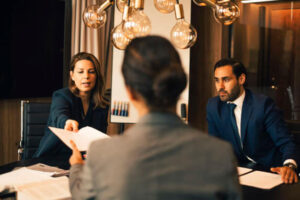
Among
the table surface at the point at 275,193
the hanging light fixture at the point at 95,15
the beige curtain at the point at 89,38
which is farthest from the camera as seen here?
the beige curtain at the point at 89,38

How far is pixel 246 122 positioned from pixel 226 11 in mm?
840

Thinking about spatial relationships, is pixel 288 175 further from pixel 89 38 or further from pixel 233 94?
pixel 89 38

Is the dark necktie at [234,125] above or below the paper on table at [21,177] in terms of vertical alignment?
above

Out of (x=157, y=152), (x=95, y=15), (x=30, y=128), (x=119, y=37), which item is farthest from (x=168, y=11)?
(x=30, y=128)

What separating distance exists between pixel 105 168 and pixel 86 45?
11.0 ft

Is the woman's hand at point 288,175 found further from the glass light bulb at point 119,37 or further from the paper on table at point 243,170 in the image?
the glass light bulb at point 119,37

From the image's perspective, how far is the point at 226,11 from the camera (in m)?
2.09

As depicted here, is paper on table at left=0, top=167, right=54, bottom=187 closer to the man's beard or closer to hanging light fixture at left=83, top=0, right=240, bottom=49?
hanging light fixture at left=83, top=0, right=240, bottom=49

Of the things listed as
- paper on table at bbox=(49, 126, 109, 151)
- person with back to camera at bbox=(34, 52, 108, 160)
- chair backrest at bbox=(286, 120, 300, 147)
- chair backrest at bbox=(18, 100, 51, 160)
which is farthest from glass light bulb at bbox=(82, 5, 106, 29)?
chair backrest at bbox=(286, 120, 300, 147)

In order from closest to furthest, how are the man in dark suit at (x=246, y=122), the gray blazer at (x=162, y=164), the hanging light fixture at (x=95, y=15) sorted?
the gray blazer at (x=162, y=164)
the hanging light fixture at (x=95, y=15)
the man in dark suit at (x=246, y=122)

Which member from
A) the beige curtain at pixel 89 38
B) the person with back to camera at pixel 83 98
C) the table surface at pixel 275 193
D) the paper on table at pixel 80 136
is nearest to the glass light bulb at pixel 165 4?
the paper on table at pixel 80 136

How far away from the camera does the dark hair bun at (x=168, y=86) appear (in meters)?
1.00

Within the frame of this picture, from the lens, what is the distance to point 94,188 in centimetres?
103

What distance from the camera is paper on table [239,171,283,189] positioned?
1859 mm
